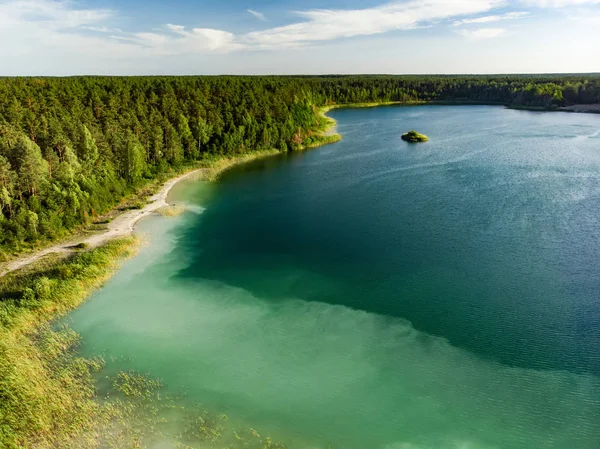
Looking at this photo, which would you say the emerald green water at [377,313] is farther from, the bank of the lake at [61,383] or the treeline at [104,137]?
the treeline at [104,137]

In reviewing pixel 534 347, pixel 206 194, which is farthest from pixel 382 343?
pixel 206 194

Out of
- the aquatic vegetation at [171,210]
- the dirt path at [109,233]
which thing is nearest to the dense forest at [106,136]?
the dirt path at [109,233]

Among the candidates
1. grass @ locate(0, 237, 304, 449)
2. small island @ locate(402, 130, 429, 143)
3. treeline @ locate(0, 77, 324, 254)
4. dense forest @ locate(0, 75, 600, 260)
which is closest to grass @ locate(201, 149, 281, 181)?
dense forest @ locate(0, 75, 600, 260)

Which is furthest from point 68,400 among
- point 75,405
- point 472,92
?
point 472,92

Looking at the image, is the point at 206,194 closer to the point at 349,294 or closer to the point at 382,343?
the point at 349,294

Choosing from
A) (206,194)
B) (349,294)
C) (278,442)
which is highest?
(206,194)

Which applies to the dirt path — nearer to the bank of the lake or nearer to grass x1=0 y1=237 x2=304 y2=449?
the bank of the lake
